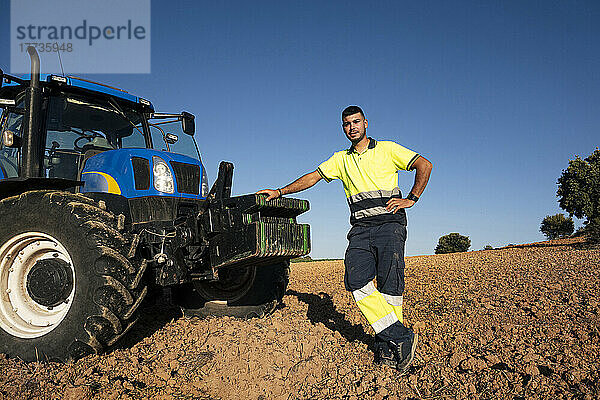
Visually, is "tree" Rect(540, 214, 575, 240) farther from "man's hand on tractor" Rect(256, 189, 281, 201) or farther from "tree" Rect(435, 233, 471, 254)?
"man's hand on tractor" Rect(256, 189, 281, 201)

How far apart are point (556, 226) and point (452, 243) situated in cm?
741

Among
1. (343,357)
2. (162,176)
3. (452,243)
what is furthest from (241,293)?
(452,243)

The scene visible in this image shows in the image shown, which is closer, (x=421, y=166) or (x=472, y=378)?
(x=472, y=378)

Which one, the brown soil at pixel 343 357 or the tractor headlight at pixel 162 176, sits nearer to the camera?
the brown soil at pixel 343 357

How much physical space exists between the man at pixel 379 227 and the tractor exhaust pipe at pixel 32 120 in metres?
2.11

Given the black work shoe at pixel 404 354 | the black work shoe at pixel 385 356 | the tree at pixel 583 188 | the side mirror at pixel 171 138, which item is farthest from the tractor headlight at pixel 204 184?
the tree at pixel 583 188

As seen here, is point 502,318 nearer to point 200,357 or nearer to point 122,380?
point 200,357

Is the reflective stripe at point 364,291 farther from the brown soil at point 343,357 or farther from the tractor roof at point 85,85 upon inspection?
the tractor roof at point 85,85

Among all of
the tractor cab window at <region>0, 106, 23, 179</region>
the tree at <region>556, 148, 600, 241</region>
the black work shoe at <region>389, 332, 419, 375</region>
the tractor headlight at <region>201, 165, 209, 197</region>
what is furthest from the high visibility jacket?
the tree at <region>556, 148, 600, 241</region>

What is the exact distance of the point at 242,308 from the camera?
5035mm

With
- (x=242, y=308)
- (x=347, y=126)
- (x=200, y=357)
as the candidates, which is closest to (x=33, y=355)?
(x=200, y=357)

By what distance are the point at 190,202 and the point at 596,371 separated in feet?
11.4

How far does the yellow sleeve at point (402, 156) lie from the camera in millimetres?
3707

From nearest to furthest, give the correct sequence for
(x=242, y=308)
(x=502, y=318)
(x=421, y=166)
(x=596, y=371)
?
(x=596, y=371)
(x=421, y=166)
(x=502, y=318)
(x=242, y=308)
